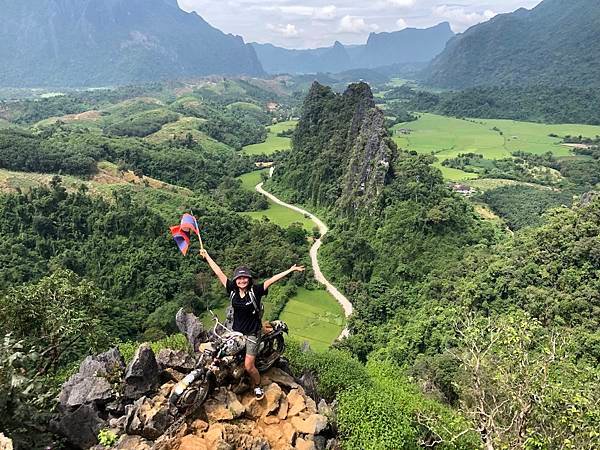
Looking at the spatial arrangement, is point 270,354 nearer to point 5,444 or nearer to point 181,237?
point 181,237

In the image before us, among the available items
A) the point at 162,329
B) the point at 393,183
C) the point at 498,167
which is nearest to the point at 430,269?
the point at 393,183

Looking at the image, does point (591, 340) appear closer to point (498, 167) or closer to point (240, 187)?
point (240, 187)

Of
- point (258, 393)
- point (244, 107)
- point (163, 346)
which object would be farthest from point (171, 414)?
point (244, 107)

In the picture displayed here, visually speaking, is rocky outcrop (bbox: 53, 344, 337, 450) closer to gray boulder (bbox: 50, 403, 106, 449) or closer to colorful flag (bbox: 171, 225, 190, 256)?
gray boulder (bbox: 50, 403, 106, 449)

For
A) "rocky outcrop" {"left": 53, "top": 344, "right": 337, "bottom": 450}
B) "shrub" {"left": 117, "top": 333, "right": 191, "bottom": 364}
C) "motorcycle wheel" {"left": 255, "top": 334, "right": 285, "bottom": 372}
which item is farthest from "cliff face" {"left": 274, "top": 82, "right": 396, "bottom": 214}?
"rocky outcrop" {"left": 53, "top": 344, "right": 337, "bottom": 450}

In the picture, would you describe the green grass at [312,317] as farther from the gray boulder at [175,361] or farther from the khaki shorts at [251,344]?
the khaki shorts at [251,344]

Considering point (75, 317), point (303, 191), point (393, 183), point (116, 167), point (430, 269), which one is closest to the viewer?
point (75, 317)
